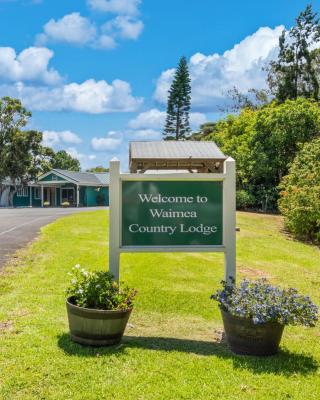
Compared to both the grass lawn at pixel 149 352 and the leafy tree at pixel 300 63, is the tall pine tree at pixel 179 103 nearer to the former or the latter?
the leafy tree at pixel 300 63

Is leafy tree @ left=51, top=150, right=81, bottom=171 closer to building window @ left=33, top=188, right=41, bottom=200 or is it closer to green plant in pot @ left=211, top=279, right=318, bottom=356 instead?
building window @ left=33, top=188, right=41, bottom=200

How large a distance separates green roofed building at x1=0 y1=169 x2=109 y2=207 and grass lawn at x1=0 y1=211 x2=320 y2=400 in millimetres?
34837

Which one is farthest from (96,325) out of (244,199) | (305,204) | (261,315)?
(244,199)

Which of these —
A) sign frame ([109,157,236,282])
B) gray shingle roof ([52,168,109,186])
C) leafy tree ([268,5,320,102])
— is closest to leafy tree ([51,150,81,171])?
gray shingle roof ([52,168,109,186])

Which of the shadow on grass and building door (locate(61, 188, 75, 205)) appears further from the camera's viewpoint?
building door (locate(61, 188, 75, 205))

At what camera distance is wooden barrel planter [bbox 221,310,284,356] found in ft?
13.8

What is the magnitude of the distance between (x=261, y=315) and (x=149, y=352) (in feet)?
4.17

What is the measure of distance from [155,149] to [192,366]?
14.5 meters

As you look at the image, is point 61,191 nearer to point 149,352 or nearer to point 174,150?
point 174,150

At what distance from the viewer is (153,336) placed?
16.5 ft

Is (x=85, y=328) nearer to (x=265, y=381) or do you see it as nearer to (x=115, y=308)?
(x=115, y=308)

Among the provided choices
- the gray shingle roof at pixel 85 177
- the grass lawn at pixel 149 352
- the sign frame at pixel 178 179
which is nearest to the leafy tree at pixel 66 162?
the gray shingle roof at pixel 85 177

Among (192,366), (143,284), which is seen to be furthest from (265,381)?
(143,284)

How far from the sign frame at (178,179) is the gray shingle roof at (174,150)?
12.2 metres
